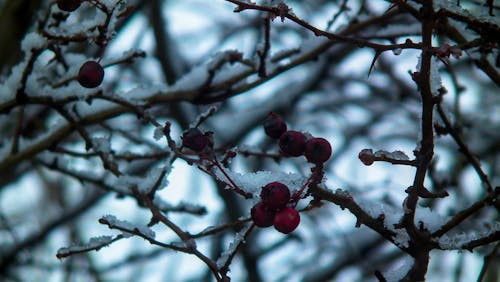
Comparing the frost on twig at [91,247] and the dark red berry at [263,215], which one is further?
the frost on twig at [91,247]

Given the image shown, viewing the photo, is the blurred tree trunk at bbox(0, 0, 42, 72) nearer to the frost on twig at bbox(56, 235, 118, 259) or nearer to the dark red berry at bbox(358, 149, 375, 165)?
the frost on twig at bbox(56, 235, 118, 259)

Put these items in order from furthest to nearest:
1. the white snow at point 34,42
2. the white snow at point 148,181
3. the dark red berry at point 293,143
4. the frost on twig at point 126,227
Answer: the white snow at point 34,42, the white snow at point 148,181, the frost on twig at point 126,227, the dark red berry at point 293,143

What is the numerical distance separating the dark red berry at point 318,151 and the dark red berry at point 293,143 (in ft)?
0.13

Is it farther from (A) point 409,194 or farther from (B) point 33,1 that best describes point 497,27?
(B) point 33,1

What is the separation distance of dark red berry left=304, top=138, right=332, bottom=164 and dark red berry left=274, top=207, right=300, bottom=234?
0.11 m

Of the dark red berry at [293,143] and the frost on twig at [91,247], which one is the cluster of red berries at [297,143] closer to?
the dark red berry at [293,143]

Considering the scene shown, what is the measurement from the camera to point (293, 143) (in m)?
1.32

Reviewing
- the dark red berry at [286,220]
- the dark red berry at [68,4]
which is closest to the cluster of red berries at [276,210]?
the dark red berry at [286,220]

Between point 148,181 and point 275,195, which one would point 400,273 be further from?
point 148,181

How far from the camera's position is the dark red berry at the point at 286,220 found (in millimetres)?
1262

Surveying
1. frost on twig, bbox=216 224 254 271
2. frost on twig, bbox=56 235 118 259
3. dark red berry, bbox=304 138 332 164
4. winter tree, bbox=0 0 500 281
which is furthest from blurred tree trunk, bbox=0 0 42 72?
dark red berry, bbox=304 138 332 164

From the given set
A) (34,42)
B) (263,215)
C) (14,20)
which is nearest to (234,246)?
(263,215)

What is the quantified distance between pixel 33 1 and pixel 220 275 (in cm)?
146

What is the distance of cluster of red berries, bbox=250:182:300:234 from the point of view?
126 cm
